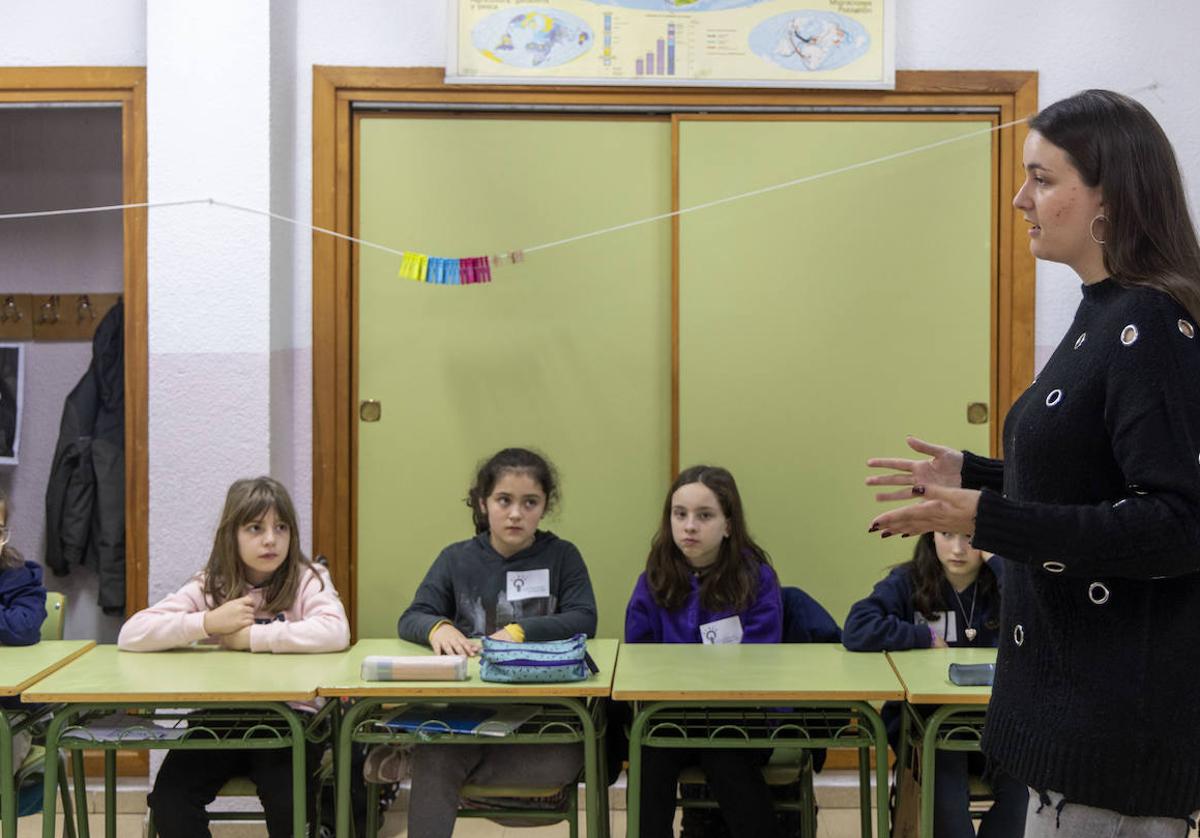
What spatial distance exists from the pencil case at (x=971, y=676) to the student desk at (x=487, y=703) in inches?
28.3

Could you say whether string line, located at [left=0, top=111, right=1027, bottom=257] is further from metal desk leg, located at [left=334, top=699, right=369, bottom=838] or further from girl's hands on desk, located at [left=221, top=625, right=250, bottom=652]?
metal desk leg, located at [left=334, top=699, right=369, bottom=838]

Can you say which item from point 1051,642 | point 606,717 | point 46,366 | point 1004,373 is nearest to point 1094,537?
point 1051,642

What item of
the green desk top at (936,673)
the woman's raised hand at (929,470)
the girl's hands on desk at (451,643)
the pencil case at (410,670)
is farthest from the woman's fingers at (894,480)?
the girl's hands on desk at (451,643)

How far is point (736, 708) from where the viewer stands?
304cm

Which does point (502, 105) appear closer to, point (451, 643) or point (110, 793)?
point (451, 643)

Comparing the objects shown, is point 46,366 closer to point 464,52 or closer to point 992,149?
point 464,52

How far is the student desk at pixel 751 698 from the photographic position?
2734 mm

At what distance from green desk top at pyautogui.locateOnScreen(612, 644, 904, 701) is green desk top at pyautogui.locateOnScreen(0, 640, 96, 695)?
1.27m

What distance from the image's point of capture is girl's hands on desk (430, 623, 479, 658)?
314 cm

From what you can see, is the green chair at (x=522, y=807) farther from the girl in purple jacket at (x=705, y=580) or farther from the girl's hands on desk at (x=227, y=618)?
the girl's hands on desk at (x=227, y=618)

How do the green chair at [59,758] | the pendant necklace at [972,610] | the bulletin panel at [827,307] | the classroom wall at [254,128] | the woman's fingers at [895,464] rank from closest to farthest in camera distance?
the woman's fingers at [895,464] → the green chair at [59,758] → the pendant necklace at [972,610] → the classroom wall at [254,128] → the bulletin panel at [827,307]

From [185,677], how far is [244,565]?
542 millimetres

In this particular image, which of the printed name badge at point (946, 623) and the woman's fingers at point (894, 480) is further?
the printed name badge at point (946, 623)

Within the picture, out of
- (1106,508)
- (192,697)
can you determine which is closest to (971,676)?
(1106,508)
